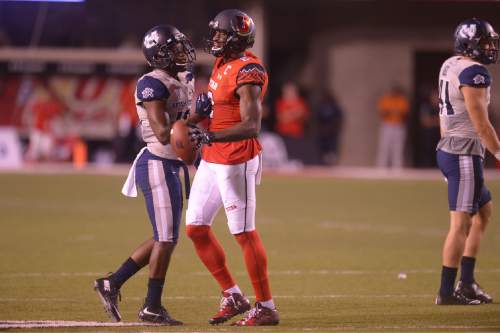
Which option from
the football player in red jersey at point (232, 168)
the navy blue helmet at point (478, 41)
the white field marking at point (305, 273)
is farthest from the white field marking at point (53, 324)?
Result: the navy blue helmet at point (478, 41)

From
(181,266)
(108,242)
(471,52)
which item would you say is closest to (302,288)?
(181,266)

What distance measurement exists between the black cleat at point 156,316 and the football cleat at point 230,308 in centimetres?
24

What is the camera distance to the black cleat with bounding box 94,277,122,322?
7199mm

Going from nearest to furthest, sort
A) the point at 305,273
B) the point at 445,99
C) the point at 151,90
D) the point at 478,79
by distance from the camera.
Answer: the point at 151,90 → the point at 478,79 → the point at 445,99 → the point at 305,273

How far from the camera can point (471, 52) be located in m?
8.04

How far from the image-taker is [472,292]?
8180 mm

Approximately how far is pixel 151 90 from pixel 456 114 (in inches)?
91.6

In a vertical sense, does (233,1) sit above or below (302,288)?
above

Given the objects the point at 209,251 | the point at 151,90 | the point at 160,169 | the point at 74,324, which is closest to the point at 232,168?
the point at 160,169

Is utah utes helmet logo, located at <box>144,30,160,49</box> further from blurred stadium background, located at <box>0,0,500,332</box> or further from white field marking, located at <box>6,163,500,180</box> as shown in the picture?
white field marking, located at <box>6,163,500,180</box>

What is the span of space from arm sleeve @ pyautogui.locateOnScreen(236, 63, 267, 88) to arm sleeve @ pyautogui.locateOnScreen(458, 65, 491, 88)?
1.63 meters

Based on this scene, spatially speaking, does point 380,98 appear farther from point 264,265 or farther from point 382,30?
point 264,265

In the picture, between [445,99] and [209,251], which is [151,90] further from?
[445,99]

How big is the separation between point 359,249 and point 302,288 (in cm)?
260
